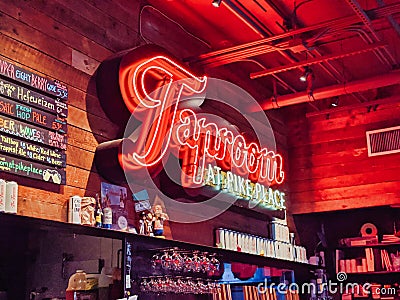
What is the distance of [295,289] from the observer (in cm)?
785

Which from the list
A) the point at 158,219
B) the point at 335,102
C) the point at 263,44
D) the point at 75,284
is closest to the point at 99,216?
the point at 75,284

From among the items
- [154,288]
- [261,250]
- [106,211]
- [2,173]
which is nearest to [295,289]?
[261,250]

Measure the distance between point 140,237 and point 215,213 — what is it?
6.20ft

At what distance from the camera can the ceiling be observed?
6020 millimetres

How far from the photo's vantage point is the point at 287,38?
6410 millimetres

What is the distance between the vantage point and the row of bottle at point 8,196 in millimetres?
3934

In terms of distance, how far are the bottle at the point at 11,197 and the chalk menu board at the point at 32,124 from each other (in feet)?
0.52

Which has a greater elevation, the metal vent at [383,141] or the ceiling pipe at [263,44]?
the ceiling pipe at [263,44]

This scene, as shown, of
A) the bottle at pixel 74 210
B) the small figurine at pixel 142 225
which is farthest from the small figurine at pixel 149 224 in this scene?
the bottle at pixel 74 210

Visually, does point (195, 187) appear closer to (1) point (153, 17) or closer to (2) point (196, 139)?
(2) point (196, 139)

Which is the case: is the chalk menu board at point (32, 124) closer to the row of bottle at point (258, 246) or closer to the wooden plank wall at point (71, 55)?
the wooden plank wall at point (71, 55)

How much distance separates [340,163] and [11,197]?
5.65 meters

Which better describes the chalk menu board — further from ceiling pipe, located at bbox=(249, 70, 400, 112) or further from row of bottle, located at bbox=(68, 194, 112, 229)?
ceiling pipe, located at bbox=(249, 70, 400, 112)

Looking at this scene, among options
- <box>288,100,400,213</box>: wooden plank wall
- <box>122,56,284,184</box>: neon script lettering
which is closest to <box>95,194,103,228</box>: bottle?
<box>122,56,284,184</box>: neon script lettering
